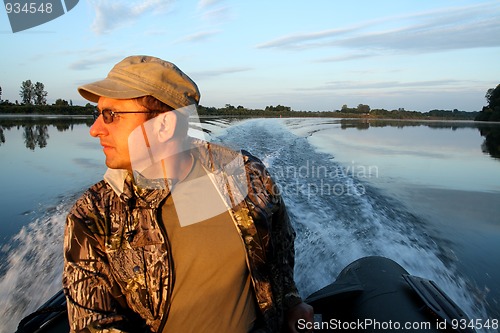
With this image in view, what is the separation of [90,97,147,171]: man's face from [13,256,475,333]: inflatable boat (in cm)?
123

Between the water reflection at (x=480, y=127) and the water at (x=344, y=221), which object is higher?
the water at (x=344, y=221)

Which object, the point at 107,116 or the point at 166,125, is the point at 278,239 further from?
the point at 107,116

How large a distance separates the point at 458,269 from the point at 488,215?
2681 millimetres

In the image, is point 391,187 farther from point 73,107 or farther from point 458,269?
point 73,107

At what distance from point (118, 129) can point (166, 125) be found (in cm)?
20

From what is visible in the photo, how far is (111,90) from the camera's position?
149cm

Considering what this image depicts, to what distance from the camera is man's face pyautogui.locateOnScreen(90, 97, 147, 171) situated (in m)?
1.53

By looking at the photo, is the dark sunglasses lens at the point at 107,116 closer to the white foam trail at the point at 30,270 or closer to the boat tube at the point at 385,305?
the boat tube at the point at 385,305

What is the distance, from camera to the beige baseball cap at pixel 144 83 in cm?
149

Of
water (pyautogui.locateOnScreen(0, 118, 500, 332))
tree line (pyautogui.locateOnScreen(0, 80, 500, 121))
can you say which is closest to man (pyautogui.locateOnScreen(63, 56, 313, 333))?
water (pyautogui.locateOnScreen(0, 118, 500, 332))

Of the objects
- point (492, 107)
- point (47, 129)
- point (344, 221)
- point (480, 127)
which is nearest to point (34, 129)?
point (47, 129)

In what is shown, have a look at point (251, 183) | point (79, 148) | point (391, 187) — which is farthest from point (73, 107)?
point (251, 183)

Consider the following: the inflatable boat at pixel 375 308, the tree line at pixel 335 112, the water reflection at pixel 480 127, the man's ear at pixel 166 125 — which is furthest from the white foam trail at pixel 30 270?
the tree line at pixel 335 112

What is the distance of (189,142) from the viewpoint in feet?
5.92
